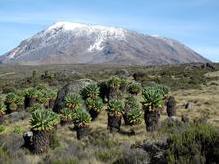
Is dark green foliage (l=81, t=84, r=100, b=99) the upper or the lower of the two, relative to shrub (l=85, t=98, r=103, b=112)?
A: upper

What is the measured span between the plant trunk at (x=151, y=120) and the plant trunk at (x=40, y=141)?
8741 mm

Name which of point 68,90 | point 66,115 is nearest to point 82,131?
point 66,115

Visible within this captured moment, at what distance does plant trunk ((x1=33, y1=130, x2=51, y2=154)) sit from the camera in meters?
24.2

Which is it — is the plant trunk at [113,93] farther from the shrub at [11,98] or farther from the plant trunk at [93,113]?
the shrub at [11,98]

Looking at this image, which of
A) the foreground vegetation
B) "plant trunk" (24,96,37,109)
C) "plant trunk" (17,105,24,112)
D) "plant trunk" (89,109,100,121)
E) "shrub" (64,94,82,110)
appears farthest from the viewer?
"plant trunk" (17,105,24,112)

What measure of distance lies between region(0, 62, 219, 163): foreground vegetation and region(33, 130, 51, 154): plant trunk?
0.05 m

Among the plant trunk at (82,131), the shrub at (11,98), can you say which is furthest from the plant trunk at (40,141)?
the shrub at (11,98)

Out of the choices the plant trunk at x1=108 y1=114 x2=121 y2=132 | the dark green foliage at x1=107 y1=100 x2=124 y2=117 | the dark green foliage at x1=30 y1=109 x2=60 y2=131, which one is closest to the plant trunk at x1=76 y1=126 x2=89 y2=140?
the plant trunk at x1=108 y1=114 x2=121 y2=132

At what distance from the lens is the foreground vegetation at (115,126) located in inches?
564

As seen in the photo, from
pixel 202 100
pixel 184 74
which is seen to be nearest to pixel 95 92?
pixel 202 100

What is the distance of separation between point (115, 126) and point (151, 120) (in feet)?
10.9

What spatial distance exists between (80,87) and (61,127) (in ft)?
32.7

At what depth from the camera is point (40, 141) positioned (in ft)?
81.3

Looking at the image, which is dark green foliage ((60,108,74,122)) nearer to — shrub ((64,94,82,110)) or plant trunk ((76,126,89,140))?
shrub ((64,94,82,110))
